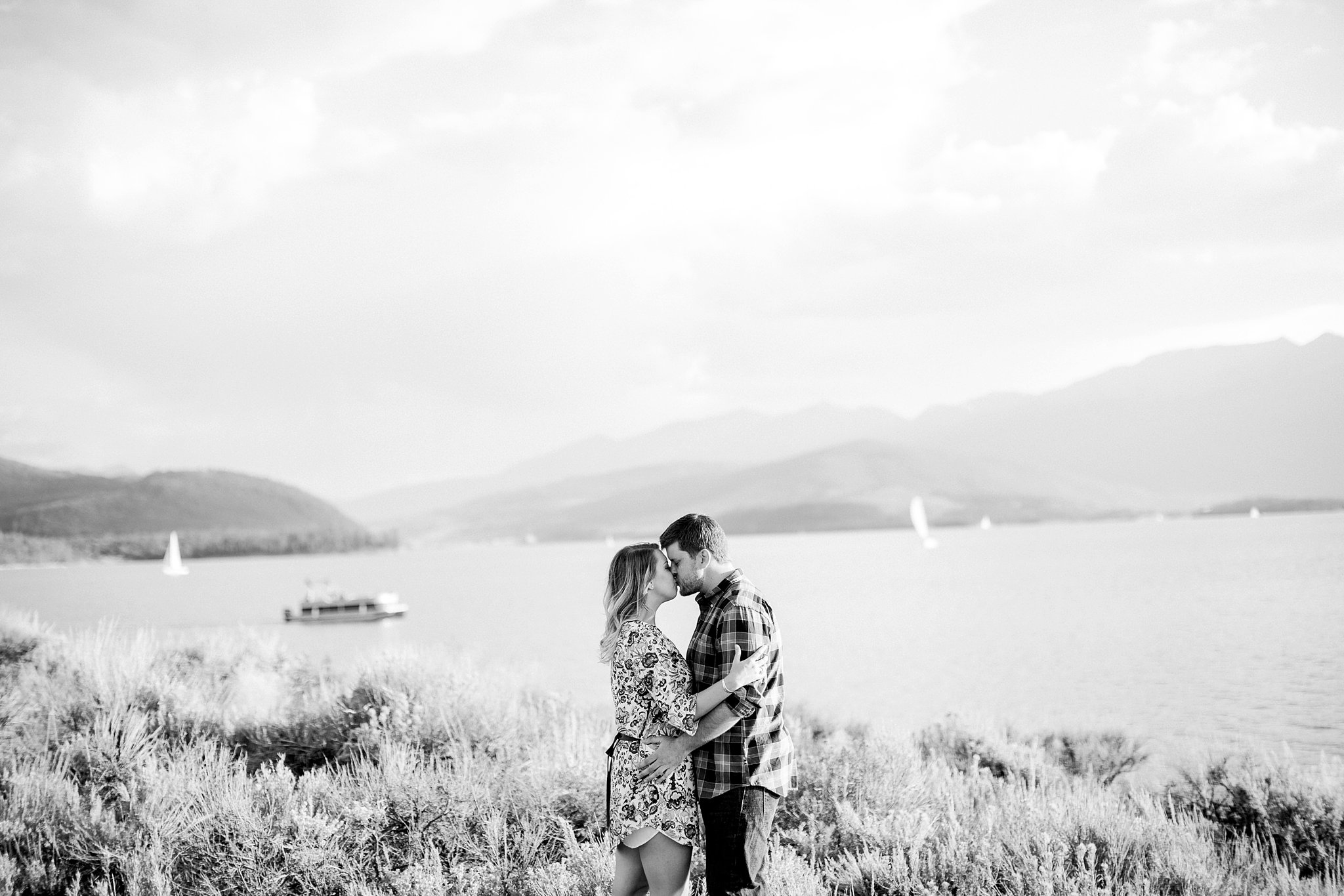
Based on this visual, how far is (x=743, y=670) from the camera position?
426cm

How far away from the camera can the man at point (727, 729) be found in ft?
14.2

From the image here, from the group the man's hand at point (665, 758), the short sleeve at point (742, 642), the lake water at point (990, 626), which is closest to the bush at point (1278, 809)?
the lake water at point (990, 626)

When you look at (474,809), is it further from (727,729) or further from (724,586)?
(724,586)

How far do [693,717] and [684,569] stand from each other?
602mm

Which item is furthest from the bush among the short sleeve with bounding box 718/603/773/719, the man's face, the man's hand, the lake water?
the man's face

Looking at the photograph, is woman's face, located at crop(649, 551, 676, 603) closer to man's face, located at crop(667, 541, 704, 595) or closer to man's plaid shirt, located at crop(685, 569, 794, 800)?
man's face, located at crop(667, 541, 704, 595)

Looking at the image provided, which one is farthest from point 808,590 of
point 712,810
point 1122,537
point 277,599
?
point 1122,537

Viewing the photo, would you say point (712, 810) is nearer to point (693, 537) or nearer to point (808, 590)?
point (693, 537)

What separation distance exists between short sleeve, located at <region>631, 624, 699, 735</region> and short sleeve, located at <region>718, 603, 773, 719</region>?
0.16 meters

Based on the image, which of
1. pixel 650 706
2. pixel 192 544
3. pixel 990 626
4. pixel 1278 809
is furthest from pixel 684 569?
pixel 192 544

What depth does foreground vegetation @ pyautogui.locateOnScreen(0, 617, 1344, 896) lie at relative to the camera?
19.1 ft

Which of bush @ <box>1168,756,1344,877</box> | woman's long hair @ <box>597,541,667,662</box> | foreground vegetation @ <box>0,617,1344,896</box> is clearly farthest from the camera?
bush @ <box>1168,756,1344,877</box>

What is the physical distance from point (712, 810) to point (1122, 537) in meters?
124

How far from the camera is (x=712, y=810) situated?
4469 millimetres
